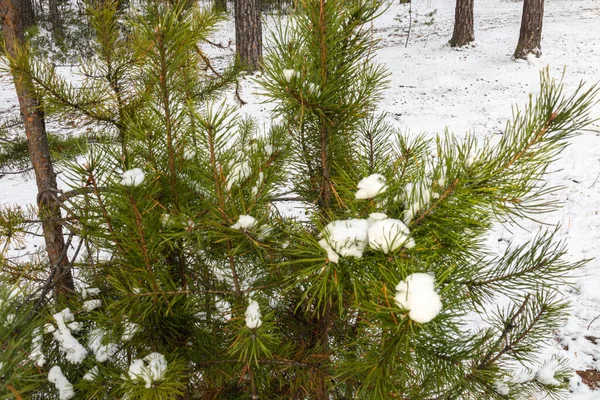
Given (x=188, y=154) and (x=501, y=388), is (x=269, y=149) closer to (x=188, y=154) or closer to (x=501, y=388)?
(x=188, y=154)

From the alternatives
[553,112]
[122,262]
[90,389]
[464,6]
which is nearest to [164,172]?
[122,262]

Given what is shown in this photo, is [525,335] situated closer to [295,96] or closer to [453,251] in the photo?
[453,251]

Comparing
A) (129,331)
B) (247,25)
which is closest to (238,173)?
(129,331)

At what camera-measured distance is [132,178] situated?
1.08 m

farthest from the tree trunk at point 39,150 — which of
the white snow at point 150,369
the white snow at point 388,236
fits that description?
the white snow at point 388,236

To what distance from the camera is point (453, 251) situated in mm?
1212

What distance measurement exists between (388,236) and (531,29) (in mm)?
12406

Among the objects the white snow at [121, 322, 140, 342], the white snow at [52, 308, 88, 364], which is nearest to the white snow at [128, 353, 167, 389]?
the white snow at [121, 322, 140, 342]

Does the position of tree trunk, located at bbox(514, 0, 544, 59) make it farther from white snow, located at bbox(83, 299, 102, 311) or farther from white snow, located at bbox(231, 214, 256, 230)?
white snow, located at bbox(83, 299, 102, 311)

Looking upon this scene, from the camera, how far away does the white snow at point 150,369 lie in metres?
1.22

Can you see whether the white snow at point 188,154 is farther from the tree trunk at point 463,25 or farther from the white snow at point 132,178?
the tree trunk at point 463,25

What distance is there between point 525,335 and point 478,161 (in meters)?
→ 1.11

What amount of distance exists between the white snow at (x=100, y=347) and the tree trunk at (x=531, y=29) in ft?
41.0

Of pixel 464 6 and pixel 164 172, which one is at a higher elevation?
pixel 464 6
